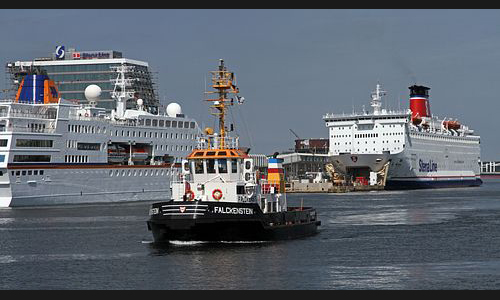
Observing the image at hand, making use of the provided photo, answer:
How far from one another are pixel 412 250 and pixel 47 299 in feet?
59.4

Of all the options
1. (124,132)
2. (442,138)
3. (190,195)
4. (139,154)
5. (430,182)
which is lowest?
(190,195)

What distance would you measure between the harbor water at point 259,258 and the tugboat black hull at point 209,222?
0.53m

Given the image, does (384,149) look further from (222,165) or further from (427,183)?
(222,165)

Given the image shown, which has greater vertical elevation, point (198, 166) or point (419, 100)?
point (419, 100)

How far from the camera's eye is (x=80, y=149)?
77.9 m

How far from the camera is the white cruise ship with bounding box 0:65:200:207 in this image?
234 ft

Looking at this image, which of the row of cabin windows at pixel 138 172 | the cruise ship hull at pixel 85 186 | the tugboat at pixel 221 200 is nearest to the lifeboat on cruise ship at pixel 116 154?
the cruise ship hull at pixel 85 186

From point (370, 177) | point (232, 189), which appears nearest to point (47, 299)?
point (232, 189)

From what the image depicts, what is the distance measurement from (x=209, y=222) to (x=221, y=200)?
1.89 meters

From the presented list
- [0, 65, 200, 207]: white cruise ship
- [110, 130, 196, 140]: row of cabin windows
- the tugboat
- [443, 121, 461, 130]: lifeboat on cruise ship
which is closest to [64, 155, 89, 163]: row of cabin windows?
[0, 65, 200, 207]: white cruise ship

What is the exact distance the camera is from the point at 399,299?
2708 cm

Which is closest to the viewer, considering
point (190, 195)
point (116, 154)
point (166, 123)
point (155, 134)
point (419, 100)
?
point (190, 195)

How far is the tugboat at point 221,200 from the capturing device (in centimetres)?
3869

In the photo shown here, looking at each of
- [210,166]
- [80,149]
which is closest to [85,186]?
[80,149]
